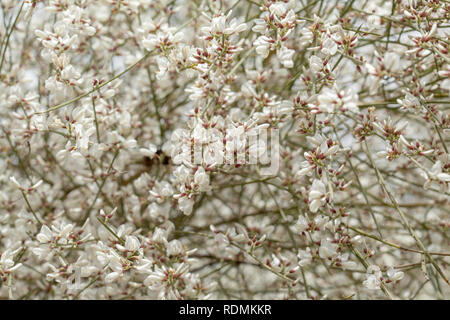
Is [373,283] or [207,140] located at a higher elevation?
[207,140]

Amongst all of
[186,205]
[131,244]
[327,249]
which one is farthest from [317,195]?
[131,244]

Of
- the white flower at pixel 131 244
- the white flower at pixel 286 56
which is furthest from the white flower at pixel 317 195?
the white flower at pixel 131 244

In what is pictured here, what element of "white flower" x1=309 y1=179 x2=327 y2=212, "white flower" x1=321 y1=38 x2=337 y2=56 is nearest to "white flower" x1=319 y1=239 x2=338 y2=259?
"white flower" x1=309 y1=179 x2=327 y2=212

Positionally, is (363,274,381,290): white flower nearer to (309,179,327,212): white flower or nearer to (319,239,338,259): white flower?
(319,239,338,259): white flower

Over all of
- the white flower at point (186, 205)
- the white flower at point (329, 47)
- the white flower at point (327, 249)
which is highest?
the white flower at point (329, 47)

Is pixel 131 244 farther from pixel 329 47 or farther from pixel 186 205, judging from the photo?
pixel 329 47

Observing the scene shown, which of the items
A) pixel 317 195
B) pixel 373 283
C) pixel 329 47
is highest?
pixel 329 47

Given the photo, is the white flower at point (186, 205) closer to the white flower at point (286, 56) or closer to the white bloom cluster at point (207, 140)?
the white bloom cluster at point (207, 140)

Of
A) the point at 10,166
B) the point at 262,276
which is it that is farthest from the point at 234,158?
the point at 262,276

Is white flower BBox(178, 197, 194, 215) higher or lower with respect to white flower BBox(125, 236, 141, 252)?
higher

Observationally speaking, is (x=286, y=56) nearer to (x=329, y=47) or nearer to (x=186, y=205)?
(x=329, y=47)

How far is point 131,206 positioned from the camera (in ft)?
4.54
